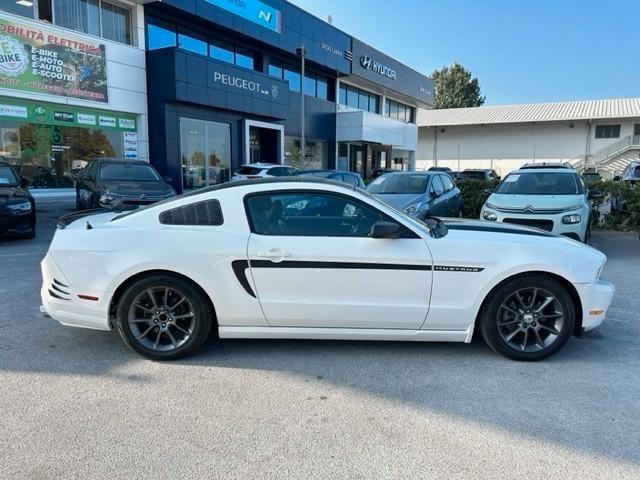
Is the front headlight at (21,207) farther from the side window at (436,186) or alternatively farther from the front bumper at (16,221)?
the side window at (436,186)

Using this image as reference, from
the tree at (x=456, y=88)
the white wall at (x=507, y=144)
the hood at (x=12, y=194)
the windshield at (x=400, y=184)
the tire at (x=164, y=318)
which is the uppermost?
the tree at (x=456, y=88)

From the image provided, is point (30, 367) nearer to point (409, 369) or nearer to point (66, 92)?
point (409, 369)

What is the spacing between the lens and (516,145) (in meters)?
48.5

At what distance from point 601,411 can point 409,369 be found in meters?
1.35

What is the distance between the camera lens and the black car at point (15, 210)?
895cm

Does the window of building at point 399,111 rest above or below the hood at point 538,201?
above

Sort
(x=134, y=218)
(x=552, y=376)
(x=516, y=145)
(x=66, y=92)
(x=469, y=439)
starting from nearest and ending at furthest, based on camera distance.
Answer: (x=469, y=439) → (x=552, y=376) → (x=134, y=218) → (x=66, y=92) → (x=516, y=145)

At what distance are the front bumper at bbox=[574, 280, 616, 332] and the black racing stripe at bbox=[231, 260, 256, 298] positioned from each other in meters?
2.72

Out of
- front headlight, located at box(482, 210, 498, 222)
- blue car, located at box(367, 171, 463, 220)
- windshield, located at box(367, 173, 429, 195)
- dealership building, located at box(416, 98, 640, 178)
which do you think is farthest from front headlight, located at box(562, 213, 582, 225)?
dealership building, located at box(416, 98, 640, 178)

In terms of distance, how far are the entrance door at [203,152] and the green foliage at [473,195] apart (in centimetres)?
1142

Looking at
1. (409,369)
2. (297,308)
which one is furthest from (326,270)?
(409,369)

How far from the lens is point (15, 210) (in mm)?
9039

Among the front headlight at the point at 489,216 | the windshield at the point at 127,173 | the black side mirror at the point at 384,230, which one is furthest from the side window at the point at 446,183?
the black side mirror at the point at 384,230

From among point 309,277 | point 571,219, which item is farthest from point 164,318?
point 571,219
